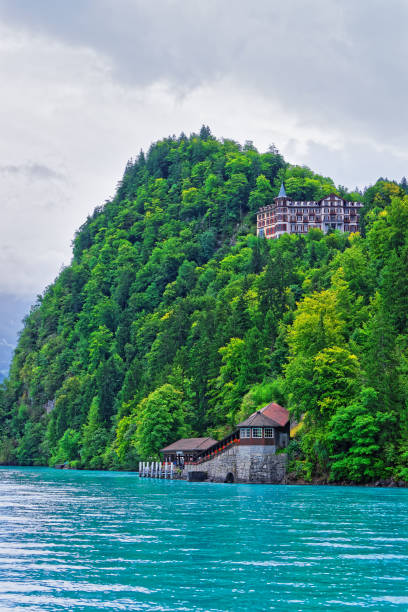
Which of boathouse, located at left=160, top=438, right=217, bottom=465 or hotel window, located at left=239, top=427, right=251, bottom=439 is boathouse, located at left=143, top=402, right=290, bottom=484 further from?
boathouse, located at left=160, top=438, right=217, bottom=465

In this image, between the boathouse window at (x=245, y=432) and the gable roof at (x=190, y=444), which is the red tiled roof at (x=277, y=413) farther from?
the gable roof at (x=190, y=444)

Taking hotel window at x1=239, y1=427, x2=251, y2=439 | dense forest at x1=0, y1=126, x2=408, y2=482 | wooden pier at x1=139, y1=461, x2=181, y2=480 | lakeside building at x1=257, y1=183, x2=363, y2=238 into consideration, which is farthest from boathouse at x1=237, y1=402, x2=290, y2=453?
lakeside building at x1=257, y1=183, x2=363, y2=238

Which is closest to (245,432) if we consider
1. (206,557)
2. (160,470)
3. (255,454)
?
(255,454)

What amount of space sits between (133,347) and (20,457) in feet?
106

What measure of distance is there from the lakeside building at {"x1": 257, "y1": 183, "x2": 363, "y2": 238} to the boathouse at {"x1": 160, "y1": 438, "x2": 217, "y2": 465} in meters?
90.7

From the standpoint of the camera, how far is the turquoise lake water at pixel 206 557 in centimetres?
1980

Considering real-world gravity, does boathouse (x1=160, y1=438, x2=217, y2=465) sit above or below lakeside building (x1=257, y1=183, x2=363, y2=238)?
below

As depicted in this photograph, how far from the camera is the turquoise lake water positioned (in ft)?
65.0

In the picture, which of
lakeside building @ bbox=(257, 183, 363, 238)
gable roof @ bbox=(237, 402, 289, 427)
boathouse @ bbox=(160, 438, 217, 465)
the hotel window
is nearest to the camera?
gable roof @ bbox=(237, 402, 289, 427)

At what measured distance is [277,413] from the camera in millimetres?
76375

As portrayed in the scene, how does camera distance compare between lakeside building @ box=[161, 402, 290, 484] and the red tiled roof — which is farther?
the red tiled roof

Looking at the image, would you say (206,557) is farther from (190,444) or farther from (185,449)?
(190,444)

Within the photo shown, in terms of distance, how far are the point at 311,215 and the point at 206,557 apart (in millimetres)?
156206

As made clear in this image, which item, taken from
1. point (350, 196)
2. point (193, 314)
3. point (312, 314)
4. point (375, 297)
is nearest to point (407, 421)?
point (312, 314)
